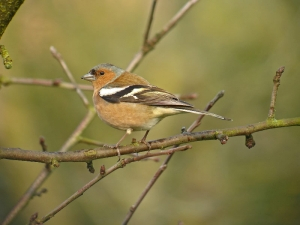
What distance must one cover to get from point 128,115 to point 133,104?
151 millimetres

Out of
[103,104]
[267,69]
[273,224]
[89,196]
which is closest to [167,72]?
[267,69]

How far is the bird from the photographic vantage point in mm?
4934

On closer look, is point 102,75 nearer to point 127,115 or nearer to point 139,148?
point 127,115

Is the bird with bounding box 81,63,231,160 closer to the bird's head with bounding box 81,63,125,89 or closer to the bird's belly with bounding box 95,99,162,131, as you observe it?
the bird's belly with bounding box 95,99,162,131

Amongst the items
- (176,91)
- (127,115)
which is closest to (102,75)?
(127,115)

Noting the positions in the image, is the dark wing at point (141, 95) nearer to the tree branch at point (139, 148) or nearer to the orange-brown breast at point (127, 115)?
the orange-brown breast at point (127, 115)

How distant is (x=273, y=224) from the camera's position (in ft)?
23.1

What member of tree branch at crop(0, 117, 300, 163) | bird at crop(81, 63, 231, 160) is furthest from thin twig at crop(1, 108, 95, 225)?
tree branch at crop(0, 117, 300, 163)

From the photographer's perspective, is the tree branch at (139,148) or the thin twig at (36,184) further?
the thin twig at (36,184)

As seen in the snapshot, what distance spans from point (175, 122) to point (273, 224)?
4.53 meters

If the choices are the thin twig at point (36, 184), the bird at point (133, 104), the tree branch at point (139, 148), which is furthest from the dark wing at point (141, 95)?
the tree branch at point (139, 148)

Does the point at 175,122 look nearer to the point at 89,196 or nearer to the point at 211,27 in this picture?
the point at 211,27

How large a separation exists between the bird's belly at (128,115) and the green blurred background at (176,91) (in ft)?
10.0

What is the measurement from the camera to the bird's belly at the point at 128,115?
5047 millimetres
